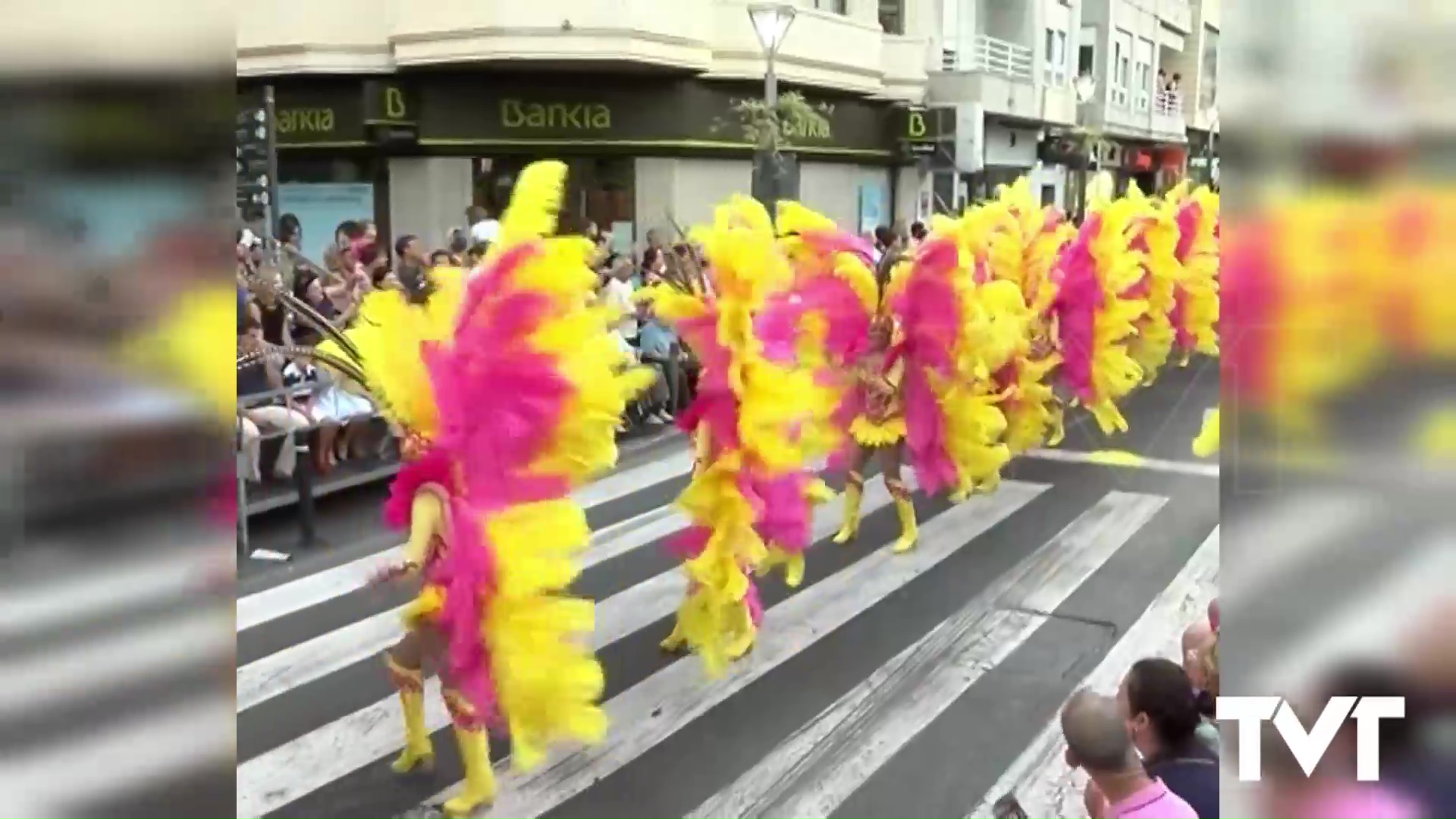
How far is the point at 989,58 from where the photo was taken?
26.3m

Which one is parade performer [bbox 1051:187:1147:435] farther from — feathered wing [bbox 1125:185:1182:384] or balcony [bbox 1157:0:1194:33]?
balcony [bbox 1157:0:1194:33]

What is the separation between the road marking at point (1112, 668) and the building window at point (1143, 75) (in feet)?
103

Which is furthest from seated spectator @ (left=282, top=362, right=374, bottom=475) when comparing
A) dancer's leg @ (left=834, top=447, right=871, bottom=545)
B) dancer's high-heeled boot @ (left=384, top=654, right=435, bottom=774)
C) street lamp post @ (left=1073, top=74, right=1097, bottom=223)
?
street lamp post @ (left=1073, top=74, right=1097, bottom=223)

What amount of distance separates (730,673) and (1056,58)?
90.9 feet

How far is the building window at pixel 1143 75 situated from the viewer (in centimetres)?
3744

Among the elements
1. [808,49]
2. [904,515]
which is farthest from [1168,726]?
[808,49]

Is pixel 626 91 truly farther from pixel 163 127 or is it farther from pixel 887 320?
pixel 163 127

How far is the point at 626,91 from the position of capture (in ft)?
58.2

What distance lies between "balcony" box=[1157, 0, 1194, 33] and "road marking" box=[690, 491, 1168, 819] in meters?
34.9

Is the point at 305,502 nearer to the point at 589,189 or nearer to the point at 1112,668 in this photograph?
the point at 1112,668

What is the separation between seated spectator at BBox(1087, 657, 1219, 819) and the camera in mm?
3129

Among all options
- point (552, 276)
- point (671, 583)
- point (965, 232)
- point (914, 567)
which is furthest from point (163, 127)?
point (965, 232)

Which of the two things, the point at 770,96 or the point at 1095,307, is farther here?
the point at 770,96

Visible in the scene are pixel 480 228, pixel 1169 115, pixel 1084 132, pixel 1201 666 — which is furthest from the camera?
pixel 1169 115
